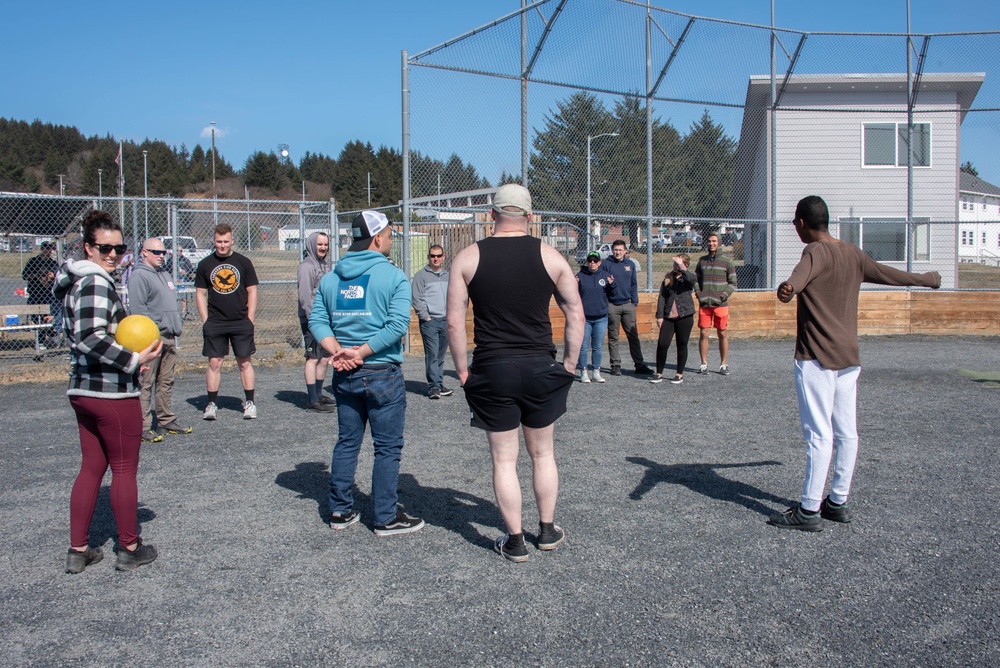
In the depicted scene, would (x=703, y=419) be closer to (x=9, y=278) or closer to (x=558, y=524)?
(x=558, y=524)

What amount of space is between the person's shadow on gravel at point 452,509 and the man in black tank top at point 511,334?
603 millimetres

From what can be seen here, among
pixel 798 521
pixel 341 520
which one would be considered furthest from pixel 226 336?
pixel 798 521

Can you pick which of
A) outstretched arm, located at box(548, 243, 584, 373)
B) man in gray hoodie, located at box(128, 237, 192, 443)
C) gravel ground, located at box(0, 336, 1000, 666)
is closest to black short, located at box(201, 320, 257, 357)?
man in gray hoodie, located at box(128, 237, 192, 443)

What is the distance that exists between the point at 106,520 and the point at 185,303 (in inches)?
479

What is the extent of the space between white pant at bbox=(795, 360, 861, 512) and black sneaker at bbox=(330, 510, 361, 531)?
277cm

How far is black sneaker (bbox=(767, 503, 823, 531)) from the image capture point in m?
4.77

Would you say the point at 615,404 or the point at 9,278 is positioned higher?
the point at 9,278

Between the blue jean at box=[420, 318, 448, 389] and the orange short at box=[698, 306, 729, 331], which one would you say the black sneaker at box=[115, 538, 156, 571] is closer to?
the blue jean at box=[420, 318, 448, 389]

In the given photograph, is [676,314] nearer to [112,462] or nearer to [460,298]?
[460,298]

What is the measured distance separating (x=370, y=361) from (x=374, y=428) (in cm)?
41

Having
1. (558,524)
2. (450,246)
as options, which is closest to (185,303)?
(450,246)

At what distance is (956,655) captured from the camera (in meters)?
3.29

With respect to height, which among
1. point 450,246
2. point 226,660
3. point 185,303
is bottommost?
point 226,660

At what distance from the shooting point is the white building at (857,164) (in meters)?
15.8
